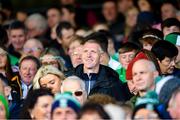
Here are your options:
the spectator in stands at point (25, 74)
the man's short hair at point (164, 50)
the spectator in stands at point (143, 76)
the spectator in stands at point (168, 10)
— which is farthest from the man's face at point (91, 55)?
the spectator in stands at point (168, 10)

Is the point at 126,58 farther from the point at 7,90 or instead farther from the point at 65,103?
the point at 65,103

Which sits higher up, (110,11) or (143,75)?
(110,11)

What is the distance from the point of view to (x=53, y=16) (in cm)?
2416

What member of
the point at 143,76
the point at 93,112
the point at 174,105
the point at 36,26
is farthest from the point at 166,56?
the point at 36,26

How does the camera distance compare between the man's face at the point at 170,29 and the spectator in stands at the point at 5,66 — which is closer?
the spectator in stands at the point at 5,66

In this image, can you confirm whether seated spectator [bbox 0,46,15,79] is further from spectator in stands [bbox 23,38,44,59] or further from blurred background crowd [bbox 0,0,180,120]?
spectator in stands [bbox 23,38,44,59]

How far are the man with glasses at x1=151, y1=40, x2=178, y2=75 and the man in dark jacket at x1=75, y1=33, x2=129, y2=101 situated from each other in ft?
2.14

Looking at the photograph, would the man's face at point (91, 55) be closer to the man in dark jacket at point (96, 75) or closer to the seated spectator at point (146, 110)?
the man in dark jacket at point (96, 75)

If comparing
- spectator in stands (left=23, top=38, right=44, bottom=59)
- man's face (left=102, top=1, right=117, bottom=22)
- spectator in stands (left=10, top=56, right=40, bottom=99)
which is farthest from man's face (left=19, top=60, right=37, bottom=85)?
man's face (left=102, top=1, right=117, bottom=22)

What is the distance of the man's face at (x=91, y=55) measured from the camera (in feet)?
56.8

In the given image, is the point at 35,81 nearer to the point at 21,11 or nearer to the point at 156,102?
the point at 156,102

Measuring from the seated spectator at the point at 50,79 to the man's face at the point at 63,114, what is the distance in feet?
7.10

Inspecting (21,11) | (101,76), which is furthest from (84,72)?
(21,11)

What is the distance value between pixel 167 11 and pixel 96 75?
567 centimetres
